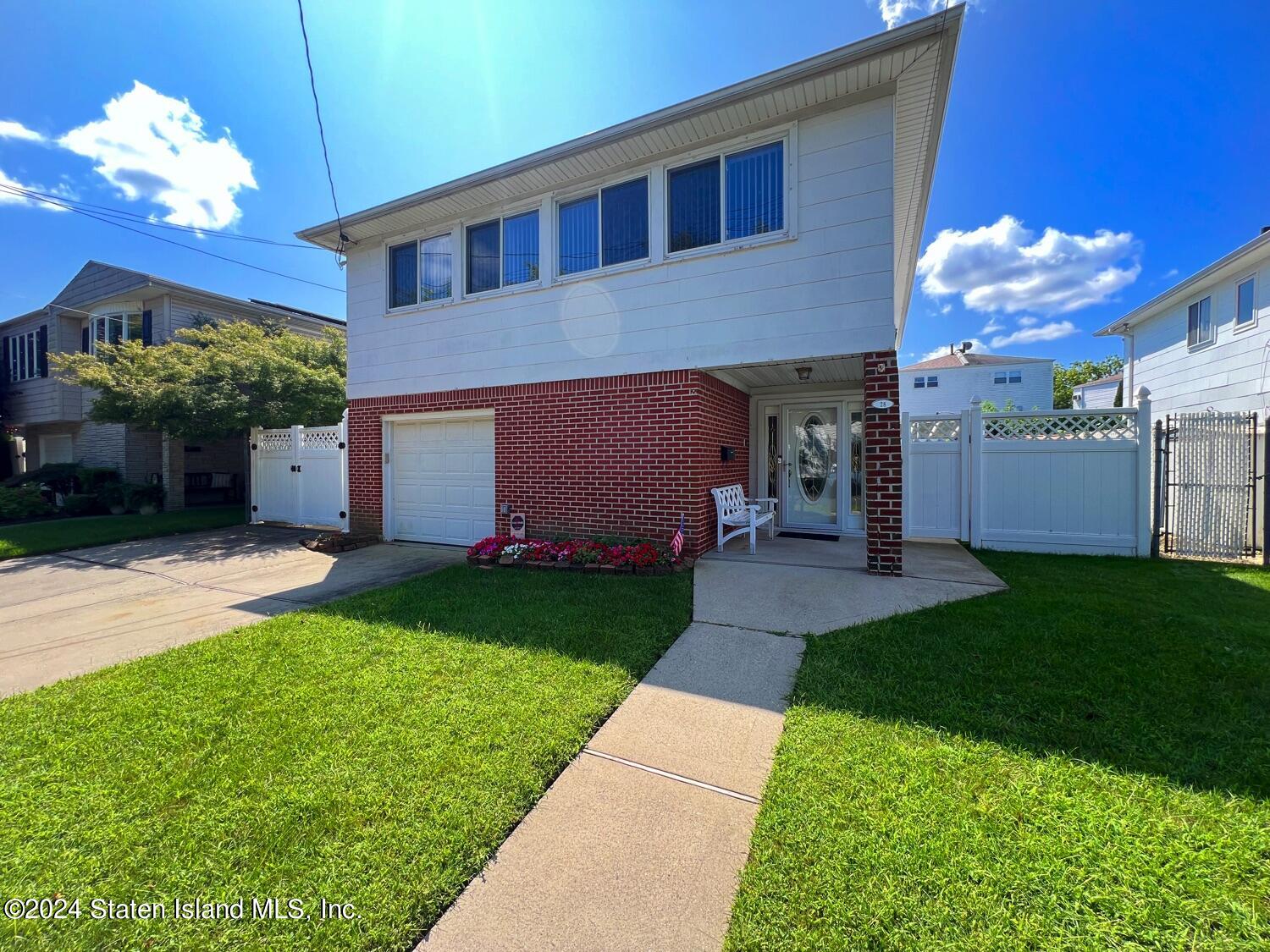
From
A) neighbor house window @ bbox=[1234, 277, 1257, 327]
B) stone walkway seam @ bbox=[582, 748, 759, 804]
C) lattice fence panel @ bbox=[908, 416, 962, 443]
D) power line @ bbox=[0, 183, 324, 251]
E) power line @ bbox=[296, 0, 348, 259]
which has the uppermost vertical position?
power line @ bbox=[0, 183, 324, 251]

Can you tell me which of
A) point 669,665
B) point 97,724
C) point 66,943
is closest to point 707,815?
point 669,665

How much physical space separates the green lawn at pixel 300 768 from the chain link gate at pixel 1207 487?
7602mm

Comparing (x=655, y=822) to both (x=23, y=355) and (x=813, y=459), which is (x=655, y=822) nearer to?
(x=813, y=459)

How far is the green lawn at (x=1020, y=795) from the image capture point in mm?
1552

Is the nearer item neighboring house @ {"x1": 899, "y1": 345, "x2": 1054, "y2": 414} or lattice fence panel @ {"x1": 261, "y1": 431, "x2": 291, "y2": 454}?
lattice fence panel @ {"x1": 261, "y1": 431, "x2": 291, "y2": 454}

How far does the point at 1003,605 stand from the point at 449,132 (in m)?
9.94

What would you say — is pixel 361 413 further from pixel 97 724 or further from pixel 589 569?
pixel 97 724

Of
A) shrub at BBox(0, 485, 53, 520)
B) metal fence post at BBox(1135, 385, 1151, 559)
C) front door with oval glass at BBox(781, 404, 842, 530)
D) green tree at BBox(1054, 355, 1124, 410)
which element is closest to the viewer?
metal fence post at BBox(1135, 385, 1151, 559)

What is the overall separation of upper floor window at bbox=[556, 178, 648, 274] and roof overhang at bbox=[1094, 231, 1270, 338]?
11.4m

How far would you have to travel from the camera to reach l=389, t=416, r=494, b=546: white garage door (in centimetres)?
796

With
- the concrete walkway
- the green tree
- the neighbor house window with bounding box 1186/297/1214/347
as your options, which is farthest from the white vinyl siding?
the green tree

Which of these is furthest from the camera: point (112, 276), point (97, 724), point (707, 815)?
point (112, 276)

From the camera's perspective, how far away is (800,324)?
568 centimetres

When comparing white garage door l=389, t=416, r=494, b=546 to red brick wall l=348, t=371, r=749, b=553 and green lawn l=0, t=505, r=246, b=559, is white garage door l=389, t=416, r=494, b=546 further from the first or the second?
green lawn l=0, t=505, r=246, b=559
